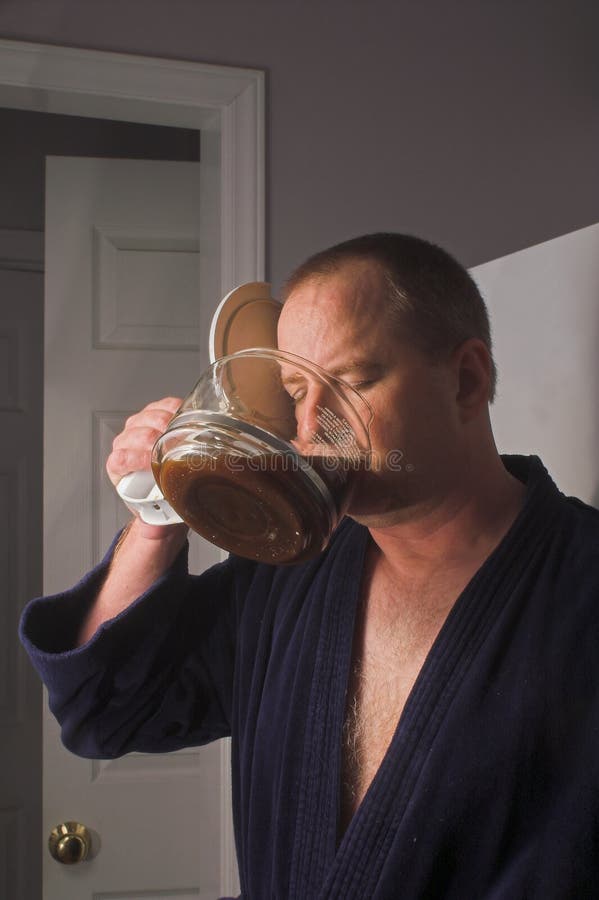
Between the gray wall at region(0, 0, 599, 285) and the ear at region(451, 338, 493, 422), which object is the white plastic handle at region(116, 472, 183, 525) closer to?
the ear at region(451, 338, 493, 422)

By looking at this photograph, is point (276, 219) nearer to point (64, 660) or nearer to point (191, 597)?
point (191, 597)

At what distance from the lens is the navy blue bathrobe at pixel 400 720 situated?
0.76 metres

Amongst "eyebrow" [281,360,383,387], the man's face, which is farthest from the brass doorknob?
"eyebrow" [281,360,383,387]

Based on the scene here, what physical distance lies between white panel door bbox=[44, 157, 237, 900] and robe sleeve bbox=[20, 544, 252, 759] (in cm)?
95

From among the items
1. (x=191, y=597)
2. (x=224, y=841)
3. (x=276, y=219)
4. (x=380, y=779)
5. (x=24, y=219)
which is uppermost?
(x=24, y=219)

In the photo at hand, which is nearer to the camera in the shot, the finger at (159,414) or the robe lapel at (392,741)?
the robe lapel at (392,741)

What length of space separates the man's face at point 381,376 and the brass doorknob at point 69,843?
154cm


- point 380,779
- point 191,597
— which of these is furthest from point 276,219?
point 380,779

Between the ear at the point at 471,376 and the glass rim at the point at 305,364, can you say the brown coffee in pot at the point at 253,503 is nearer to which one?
the glass rim at the point at 305,364

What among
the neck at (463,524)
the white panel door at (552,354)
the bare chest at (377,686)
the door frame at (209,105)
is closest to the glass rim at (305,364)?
the neck at (463,524)

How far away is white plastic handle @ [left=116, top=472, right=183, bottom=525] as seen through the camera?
0.96 meters

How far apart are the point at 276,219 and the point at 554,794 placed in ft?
4.52

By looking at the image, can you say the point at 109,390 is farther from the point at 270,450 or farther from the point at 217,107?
the point at 270,450

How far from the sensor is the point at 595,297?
3.48ft
